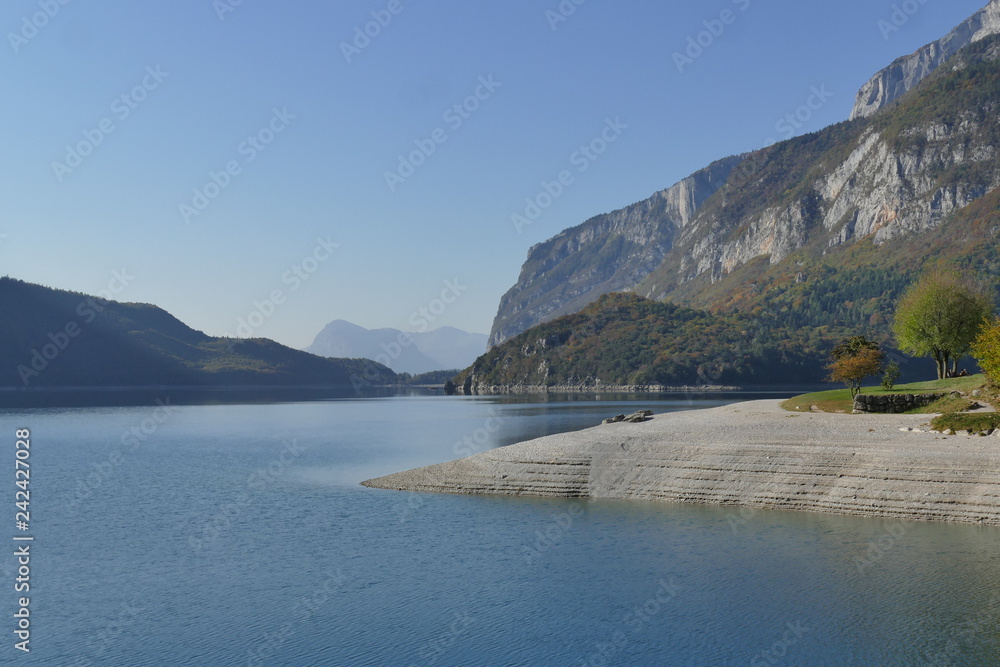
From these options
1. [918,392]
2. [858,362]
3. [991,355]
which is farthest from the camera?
[858,362]

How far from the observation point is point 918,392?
56.5 meters

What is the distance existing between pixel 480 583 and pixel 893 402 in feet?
131

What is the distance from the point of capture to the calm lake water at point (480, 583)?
22.8 metres

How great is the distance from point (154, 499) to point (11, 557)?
15.2 metres

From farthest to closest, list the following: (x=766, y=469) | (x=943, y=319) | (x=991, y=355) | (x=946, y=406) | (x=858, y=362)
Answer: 1. (x=943, y=319)
2. (x=858, y=362)
3. (x=946, y=406)
4. (x=991, y=355)
5. (x=766, y=469)

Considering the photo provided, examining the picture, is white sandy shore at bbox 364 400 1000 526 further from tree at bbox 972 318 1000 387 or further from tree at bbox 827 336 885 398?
tree at bbox 827 336 885 398

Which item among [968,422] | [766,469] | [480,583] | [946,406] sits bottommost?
[480,583]

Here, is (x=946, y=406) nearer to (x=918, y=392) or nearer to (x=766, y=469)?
(x=918, y=392)

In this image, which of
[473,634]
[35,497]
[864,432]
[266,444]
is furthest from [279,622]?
[266,444]

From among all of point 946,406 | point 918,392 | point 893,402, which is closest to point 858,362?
point 918,392

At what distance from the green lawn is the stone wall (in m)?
1.21

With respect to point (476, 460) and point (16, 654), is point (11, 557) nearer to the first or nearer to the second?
point (16, 654)

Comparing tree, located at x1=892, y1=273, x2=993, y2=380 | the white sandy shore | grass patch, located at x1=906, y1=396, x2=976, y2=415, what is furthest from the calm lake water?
tree, located at x1=892, y1=273, x2=993, y2=380

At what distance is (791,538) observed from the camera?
34.6 m
